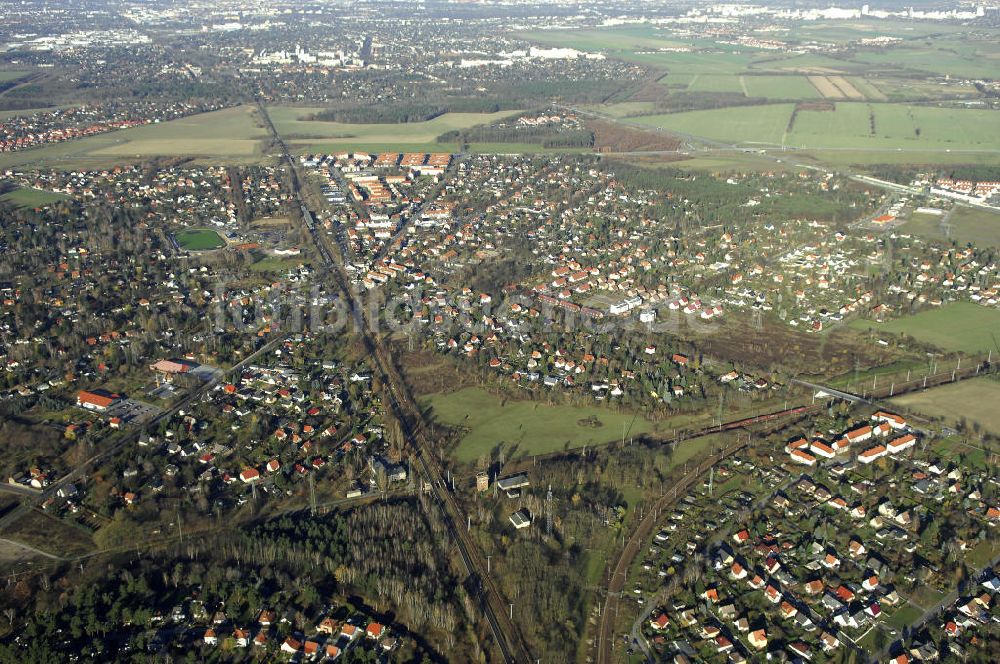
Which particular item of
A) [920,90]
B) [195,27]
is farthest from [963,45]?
[195,27]

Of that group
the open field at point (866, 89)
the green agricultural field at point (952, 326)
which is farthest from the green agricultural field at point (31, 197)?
the open field at point (866, 89)

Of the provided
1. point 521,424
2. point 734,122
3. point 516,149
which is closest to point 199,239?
point 521,424

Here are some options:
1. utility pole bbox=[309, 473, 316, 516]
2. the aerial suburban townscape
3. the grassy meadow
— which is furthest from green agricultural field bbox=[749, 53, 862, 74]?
utility pole bbox=[309, 473, 316, 516]

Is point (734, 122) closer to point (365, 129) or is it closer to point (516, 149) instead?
point (516, 149)

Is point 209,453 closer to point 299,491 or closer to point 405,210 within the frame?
point 299,491

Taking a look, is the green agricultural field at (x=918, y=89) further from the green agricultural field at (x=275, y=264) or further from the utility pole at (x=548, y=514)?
the utility pole at (x=548, y=514)
